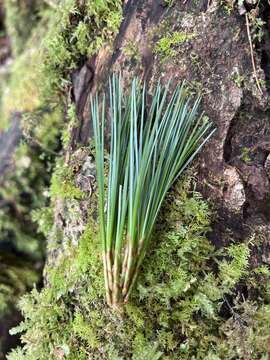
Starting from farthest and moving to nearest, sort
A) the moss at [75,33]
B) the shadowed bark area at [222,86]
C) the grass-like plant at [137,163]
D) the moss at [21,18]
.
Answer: the moss at [21,18]
the moss at [75,33]
the shadowed bark area at [222,86]
the grass-like plant at [137,163]

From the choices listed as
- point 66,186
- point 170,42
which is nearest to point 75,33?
point 170,42

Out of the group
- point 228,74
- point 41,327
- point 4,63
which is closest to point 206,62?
point 228,74

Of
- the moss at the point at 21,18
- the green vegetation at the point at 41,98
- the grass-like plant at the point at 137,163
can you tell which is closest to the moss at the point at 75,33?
the green vegetation at the point at 41,98

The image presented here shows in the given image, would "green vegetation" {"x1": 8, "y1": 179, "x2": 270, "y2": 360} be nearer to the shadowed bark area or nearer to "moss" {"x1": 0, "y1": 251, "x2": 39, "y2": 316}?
the shadowed bark area

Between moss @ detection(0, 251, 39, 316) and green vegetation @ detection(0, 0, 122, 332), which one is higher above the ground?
green vegetation @ detection(0, 0, 122, 332)

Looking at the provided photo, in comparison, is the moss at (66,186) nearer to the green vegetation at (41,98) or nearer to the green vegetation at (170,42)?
the green vegetation at (41,98)

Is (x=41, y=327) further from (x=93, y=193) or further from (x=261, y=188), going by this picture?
(x=261, y=188)

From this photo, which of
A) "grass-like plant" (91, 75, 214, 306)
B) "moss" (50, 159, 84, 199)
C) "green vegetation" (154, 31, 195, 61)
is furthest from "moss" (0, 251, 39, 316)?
"green vegetation" (154, 31, 195, 61)
